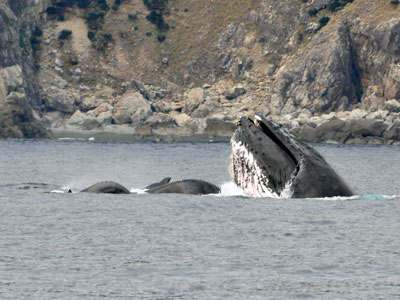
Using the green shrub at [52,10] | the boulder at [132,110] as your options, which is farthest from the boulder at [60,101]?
the green shrub at [52,10]

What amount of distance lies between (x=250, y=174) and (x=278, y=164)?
1.10 metres

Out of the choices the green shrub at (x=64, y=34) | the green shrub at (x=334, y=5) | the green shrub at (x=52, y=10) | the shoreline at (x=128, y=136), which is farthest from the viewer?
the green shrub at (x=52, y=10)

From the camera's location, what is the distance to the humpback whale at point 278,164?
941 inches

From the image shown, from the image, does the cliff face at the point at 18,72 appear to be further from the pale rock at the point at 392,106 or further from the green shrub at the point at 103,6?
the pale rock at the point at 392,106

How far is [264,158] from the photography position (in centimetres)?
2398

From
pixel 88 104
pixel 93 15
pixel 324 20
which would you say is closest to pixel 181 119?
pixel 88 104

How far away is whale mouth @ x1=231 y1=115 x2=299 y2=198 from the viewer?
24.0 m

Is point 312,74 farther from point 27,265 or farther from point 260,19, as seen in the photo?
point 27,265

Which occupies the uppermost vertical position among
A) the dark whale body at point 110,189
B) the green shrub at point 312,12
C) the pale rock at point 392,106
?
the green shrub at point 312,12

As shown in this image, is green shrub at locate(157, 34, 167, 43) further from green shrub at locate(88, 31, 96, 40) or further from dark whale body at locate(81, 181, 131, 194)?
dark whale body at locate(81, 181, 131, 194)

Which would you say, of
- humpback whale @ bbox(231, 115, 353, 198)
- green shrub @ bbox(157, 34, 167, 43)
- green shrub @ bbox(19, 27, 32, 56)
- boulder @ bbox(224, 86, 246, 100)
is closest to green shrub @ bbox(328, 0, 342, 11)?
boulder @ bbox(224, 86, 246, 100)

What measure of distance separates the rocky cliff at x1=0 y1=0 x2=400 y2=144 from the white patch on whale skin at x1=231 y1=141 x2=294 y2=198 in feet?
366

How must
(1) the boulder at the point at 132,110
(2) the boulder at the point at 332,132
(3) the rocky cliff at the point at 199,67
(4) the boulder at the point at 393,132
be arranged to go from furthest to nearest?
(1) the boulder at the point at 132,110, (3) the rocky cliff at the point at 199,67, (2) the boulder at the point at 332,132, (4) the boulder at the point at 393,132

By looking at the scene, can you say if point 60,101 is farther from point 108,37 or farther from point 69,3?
point 69,3
